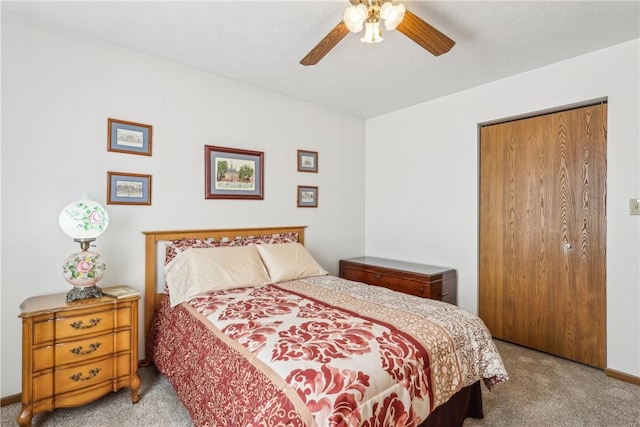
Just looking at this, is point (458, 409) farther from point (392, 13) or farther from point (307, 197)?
point (307, 197)

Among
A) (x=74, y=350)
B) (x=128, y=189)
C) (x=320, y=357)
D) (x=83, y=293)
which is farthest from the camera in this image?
(x=128, y=189)

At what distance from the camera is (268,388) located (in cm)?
126

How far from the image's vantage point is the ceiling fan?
5.41 ft

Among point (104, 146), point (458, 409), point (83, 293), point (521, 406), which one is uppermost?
point (104, 146)

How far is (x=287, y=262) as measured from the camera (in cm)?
281

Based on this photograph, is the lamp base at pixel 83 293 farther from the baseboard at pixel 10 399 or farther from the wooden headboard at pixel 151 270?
the baseboard at pixel 10 399

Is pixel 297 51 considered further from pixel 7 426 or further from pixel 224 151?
pixel 7 426

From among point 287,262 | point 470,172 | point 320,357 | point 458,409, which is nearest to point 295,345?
point 320,357

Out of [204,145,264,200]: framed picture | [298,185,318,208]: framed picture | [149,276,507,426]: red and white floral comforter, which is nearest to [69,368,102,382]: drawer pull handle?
[149,276,507,426]: red and white floral comforter

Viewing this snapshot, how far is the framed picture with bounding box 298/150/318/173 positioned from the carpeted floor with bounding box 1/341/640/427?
2375 mm

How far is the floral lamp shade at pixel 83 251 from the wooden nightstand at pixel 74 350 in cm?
A: 8

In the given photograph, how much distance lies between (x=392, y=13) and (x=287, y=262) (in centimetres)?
199

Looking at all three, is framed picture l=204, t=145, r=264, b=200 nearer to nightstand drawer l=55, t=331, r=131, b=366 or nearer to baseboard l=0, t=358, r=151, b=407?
nightstand drawer l=55, t=331, r=131, b=366

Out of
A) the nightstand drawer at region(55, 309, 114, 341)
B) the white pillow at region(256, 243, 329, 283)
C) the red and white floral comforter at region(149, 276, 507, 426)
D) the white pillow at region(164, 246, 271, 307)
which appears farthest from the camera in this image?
the white pillow at region(256, 243, 329, 283)
